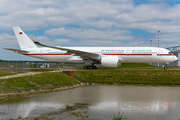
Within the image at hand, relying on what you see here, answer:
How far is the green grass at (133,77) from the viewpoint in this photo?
25953mm

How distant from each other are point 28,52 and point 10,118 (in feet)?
88.8

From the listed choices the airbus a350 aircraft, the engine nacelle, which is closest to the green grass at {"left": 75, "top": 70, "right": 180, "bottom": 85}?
the engine nacelle

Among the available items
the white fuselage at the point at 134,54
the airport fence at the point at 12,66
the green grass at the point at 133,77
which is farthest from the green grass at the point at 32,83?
the white fuselage at the point at 134,54

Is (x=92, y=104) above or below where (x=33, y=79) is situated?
below

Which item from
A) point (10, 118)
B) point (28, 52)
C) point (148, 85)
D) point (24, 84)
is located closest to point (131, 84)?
point (148, 85)

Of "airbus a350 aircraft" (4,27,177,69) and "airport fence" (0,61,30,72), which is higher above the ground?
"airbus a350 aircraft" (4,27,177,69)

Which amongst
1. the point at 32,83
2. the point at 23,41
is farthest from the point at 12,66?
the point at 32,83

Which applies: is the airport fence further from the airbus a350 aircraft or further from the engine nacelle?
the engine nacelle

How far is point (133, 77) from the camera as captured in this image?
27250mm

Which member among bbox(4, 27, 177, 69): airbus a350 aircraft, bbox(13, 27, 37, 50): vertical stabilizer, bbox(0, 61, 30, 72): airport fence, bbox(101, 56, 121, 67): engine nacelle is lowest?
bbox(0, 61, 30, 72): airport fence

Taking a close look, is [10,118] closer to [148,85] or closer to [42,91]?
[42,91]

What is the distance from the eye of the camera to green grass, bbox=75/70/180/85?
2595cm

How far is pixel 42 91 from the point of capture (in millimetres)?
18875

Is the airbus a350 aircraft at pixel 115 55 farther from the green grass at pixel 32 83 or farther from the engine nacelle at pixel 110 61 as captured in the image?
the green grass at pixel 32 83
